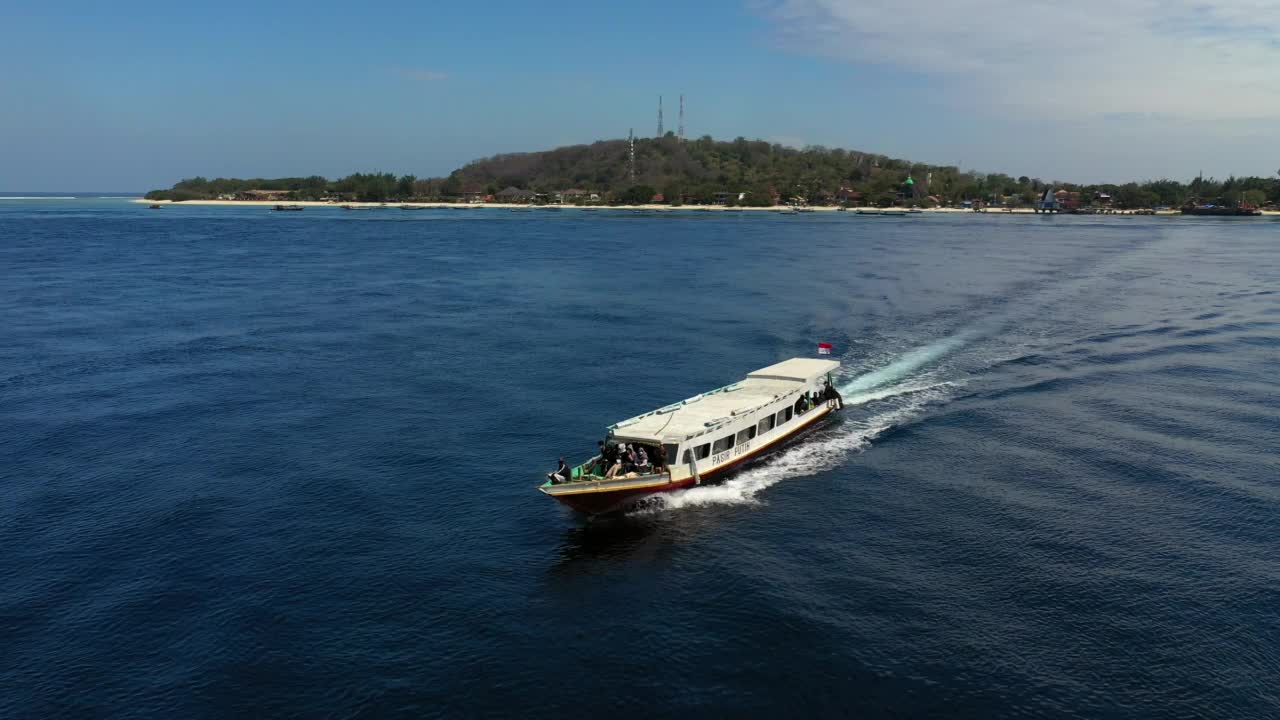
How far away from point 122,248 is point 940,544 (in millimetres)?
198193

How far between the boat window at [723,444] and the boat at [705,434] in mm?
61

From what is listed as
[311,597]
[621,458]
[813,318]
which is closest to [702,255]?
[813,318]

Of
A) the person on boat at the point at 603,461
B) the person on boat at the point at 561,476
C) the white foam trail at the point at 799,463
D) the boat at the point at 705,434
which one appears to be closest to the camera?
the person on boat at the point at 561,476

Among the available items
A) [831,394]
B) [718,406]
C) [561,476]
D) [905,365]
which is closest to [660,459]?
[561,476]

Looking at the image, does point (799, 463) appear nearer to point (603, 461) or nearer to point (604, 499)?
point (603, 461)

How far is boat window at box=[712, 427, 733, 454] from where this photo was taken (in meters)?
49.8

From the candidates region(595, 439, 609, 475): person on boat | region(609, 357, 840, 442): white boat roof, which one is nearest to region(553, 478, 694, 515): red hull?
region(595, 439, 609, 475): person on boat

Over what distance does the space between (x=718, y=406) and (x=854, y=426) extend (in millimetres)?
12853

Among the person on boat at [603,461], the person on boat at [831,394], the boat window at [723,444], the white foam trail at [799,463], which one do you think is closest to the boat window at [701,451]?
the boat window at [723,444]

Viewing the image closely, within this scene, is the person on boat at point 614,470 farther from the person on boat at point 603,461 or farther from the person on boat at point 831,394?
the person on boat at point 831,394

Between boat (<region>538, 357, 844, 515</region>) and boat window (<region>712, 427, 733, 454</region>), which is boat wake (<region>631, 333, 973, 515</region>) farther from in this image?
boat window (<region>712, 427, 733, 454</region>)

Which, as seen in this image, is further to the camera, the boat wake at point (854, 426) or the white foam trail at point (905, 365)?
the white foam trail at point (905, 365)

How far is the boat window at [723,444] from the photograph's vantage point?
49781 mm

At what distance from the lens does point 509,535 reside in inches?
1672
